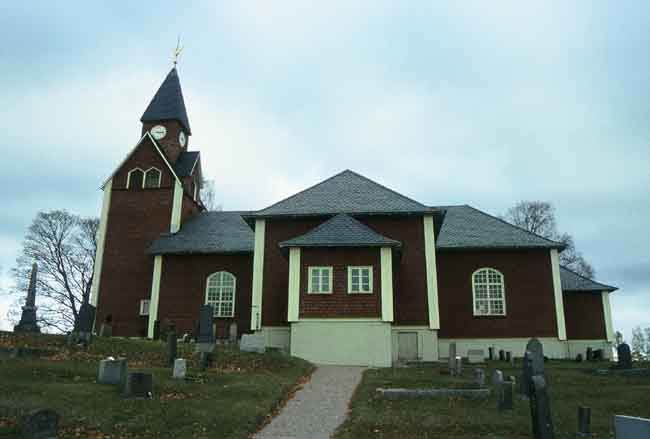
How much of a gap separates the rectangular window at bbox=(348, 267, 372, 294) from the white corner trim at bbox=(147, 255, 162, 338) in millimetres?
12000

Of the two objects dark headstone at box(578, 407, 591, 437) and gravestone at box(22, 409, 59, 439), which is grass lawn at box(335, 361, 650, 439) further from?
gravestone at box(22, 409, 59, 439)

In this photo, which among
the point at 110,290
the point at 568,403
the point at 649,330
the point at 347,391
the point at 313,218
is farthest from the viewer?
the point at 649,330

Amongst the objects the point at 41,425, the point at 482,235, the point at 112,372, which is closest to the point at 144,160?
the point at 482,235

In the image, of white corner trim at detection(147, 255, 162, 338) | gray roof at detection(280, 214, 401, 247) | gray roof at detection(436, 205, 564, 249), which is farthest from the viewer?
white corner trim at detection(147, 255, 162, 338)

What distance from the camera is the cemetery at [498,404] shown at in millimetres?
10578

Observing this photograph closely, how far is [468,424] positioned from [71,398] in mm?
8317

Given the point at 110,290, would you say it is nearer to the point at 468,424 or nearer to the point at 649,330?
the point at 468,424

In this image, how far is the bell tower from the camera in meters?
36.2

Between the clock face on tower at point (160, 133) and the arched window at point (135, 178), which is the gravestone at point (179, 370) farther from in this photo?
the clock face on tower at point (160, 133)

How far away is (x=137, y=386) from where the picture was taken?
12695 millimetres

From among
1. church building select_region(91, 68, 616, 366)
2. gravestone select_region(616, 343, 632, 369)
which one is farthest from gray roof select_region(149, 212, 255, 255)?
gravestone select_region(616, 343, 632, 369)

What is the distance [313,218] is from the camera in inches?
1048

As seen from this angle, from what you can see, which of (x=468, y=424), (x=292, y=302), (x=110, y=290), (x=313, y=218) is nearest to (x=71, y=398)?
(x=468, y=424)

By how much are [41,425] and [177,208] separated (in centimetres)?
2451
